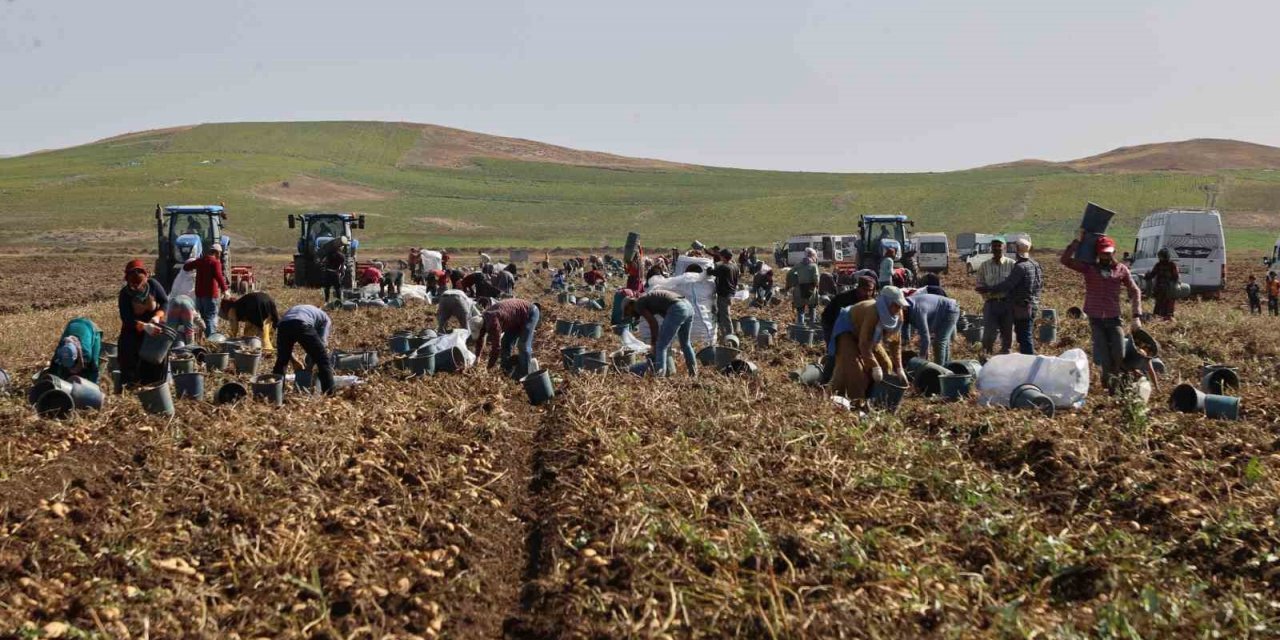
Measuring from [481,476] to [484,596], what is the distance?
1968 mm

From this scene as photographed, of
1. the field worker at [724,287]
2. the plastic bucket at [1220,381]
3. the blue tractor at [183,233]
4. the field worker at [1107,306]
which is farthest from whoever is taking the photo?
the blue tractor at [183,233]

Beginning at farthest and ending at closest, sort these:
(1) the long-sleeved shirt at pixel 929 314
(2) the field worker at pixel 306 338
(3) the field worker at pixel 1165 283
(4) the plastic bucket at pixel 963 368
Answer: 1. (3) the field worker at pixel 1165 283
2. (1) the long-sleeved shirt at pixel 929 314
3. (4) the plastic bucket at pixel 963 368
4. (2) the field worker at pixel 306 338

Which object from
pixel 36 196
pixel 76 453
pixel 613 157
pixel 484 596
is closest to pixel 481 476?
pixel 484 596

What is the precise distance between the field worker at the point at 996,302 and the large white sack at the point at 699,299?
318 cm

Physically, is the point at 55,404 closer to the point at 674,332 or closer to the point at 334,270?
the point at 674,332

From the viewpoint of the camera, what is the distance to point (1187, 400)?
8.11 meters

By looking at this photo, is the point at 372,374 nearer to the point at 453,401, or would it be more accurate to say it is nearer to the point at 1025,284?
the point at 453,401

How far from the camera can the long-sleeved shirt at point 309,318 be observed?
29.7 ft

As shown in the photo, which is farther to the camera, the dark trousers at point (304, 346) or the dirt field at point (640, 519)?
the dark trousers at point (304, 346)

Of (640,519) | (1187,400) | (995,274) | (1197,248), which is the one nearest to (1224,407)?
(1187,400)

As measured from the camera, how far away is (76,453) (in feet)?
23.6

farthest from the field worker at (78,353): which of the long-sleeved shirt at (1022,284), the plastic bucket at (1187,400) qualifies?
the plastic bucket at (1187,400)

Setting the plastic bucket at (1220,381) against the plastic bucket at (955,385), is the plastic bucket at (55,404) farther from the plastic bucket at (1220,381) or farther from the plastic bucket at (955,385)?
the plastic bucket at (1220,381)

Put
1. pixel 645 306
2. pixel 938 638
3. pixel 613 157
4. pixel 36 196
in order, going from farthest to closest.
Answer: pixel 613 157 → pixel 36 196 → pixel 645 306 → pixel 938 638
